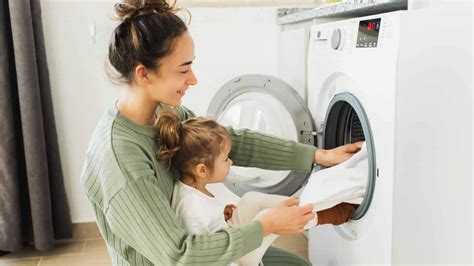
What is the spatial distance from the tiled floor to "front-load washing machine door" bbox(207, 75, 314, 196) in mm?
536

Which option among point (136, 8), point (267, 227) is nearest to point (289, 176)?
point (267, 227)

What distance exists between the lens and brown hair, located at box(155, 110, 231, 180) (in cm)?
132

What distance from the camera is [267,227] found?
128cm

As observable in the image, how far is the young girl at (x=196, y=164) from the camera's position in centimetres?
131

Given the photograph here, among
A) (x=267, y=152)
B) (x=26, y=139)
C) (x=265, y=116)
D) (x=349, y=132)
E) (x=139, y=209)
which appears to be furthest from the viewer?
(x=26, y=139)

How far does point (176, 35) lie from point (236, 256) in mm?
515

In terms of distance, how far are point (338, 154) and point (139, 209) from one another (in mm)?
662

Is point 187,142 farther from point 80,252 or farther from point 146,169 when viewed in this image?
point 80,252

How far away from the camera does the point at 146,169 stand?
3.97ft

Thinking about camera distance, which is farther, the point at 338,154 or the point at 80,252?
the point at 80,252

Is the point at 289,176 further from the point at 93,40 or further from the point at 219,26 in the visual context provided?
the point at 93,40

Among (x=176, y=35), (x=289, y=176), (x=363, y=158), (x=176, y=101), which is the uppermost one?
(x=176, y=35)

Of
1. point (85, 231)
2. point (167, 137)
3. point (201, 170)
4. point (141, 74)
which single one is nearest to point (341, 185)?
point (201, 170)

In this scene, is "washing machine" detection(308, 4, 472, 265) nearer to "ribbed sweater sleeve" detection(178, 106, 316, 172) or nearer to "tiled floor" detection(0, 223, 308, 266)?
"ribbed sweater sleeve" detection(178, 106, 316, 172)
